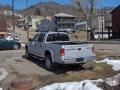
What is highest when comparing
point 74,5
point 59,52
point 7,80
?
point 74,5

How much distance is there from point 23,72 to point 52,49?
179 centimetres

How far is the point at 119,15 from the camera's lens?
266 feet

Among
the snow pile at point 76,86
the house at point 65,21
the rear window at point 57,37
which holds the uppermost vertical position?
the house at point 65,21

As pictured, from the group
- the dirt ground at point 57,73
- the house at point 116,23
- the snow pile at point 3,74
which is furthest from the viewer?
the house at point 116,23

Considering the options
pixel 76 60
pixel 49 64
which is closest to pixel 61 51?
pixel 76 60

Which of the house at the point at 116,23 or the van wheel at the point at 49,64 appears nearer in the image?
the van wheel at the point at 49,64

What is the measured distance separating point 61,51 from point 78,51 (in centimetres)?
87

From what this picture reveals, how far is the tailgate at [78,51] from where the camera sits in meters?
15.9

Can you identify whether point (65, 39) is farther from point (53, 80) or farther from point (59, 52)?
point (53, 80)

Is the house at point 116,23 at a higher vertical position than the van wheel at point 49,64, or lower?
higher

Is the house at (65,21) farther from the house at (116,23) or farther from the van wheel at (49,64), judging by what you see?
the van wheel at (49,64)

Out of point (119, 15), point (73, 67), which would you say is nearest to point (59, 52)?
point (73, 67)

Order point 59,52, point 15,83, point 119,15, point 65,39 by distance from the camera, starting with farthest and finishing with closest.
A: point 119,15 → point 65,39 → point 59,52 → point 15,83

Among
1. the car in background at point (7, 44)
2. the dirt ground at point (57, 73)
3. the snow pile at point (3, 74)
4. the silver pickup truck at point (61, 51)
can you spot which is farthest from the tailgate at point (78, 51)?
the car in background at point (7, 44)
